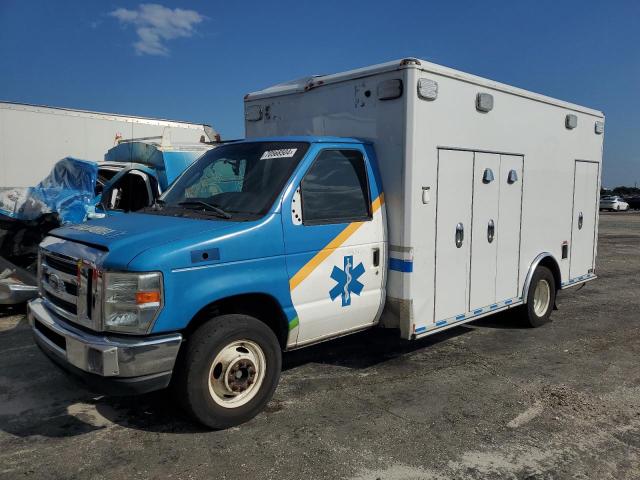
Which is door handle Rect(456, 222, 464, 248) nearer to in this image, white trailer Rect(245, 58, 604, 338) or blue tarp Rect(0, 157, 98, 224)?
white trailer Rect(245, 58, 604, 338)

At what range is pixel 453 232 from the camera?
17.3ft

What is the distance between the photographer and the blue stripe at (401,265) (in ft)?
15.5

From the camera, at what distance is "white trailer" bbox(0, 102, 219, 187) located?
36.7ft

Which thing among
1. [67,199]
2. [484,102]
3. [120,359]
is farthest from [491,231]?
[67,199]

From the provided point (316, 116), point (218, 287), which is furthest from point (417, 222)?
point (218, 287)

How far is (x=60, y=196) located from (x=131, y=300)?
18.3 feet

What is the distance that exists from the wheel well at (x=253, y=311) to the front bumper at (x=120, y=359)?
0.99 ft

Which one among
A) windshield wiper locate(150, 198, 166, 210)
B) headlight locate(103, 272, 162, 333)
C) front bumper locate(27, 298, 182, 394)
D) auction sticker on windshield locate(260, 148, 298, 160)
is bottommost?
front bumper locate(27, 298, 182, 394)

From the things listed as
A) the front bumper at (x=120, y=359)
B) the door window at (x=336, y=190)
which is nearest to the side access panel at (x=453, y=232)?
the door window at (x=336, y=190)

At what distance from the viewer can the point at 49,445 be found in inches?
144

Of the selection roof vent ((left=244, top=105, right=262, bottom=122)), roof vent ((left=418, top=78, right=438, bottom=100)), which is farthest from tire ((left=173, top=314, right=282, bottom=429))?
roof vent ((left=244, top=105, right=262, bottom=122))

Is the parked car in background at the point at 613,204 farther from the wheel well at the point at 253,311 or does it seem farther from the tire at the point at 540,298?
the wheel well at the point at 253,311

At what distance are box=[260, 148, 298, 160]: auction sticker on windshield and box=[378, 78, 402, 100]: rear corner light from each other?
100 centimetres

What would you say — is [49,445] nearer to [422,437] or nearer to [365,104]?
[422,437]
